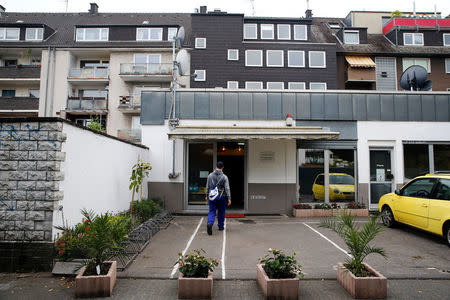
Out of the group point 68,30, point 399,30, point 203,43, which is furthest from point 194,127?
point 399,30

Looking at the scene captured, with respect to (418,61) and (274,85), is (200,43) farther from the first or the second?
(418,61)

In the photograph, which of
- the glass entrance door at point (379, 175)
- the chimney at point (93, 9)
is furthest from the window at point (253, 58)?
the chimney at point (93, 9)

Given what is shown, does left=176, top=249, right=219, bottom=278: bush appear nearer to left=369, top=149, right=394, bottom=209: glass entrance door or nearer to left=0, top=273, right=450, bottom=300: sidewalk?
left=0, top=273, right=450, bottom=300: sidewalk

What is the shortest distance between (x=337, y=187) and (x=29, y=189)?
10.3 m

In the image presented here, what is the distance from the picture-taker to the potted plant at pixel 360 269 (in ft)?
12.7

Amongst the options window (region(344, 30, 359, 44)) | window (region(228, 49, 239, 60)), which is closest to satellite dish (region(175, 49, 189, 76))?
window (region(228, 49, 239, 60))

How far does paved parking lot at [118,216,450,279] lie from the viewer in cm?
486

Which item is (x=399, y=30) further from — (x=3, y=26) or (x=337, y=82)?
(x=3, y=26)

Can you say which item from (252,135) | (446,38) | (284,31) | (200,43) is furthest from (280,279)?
(446,38)

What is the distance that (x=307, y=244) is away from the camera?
6.58 meters

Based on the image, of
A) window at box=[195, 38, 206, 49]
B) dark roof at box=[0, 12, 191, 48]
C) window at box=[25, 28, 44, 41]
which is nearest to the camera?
window at box=[195, 38, 206, 49]

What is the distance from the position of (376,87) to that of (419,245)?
23531 mm

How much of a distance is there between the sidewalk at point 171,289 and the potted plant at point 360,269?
18 centimetres

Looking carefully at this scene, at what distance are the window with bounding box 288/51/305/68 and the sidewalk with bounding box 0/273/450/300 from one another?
23.2 meters
